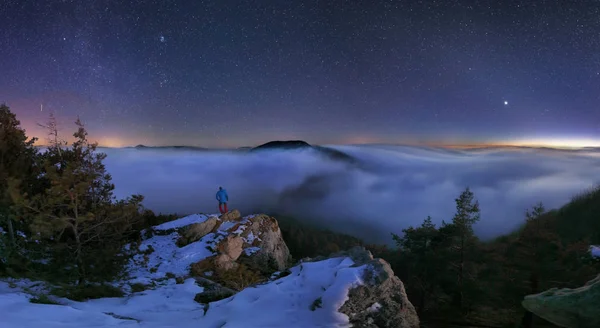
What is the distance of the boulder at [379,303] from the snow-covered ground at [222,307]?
0.81 feet

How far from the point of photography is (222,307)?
904 centimetres

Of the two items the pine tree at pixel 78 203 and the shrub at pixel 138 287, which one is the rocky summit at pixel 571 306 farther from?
the pine tree at pixel 78 203

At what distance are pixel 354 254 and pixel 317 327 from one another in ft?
13.3

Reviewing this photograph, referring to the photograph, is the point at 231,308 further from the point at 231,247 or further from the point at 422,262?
the point at 422,262

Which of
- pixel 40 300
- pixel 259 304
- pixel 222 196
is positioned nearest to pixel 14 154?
pixel 40 300

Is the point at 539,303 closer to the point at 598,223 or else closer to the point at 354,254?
the point at 354,254

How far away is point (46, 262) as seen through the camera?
15164mm

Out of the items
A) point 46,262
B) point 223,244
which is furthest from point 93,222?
point 223,244

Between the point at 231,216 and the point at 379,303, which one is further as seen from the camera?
the point at 231,216

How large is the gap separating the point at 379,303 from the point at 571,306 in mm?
4571

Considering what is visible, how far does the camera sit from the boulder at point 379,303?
28.3 feet

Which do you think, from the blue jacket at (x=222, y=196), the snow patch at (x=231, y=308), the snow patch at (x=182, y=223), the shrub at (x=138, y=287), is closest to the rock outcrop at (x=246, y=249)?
the blue jacket at (x=222, y=196)

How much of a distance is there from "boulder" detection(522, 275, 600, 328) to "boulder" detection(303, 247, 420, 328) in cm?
320

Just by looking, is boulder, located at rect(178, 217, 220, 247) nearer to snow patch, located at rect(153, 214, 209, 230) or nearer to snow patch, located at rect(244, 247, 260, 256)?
snow patch, located at rect(153, 214, 209, 230)
